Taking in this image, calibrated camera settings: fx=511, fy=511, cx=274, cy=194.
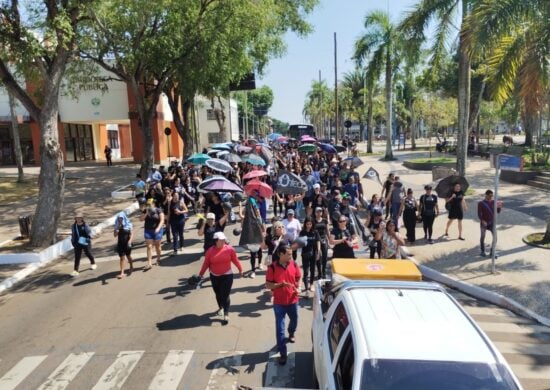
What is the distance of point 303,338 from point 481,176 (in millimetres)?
19737

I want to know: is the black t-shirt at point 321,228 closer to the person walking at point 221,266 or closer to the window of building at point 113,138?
the person walking at point 221,266

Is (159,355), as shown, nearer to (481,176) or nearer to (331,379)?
(331,379)

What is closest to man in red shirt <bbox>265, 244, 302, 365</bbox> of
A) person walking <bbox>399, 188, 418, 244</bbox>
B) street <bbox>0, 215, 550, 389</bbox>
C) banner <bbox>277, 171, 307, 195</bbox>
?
street <bbox>0, 215, 550, 389</bbox>

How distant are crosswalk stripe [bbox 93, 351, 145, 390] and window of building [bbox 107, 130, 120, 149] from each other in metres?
45.7

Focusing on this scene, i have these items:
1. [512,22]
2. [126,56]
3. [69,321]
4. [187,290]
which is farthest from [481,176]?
[69,321]

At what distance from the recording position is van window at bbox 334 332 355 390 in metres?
4.23

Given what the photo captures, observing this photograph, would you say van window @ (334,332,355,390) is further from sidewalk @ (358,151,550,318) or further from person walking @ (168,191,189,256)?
person walking @ (168,191,189,256)

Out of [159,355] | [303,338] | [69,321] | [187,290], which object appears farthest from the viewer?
[187,290]

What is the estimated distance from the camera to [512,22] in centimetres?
1257

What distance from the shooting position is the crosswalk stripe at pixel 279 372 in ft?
21.2

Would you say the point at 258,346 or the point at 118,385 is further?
the point at 258,346

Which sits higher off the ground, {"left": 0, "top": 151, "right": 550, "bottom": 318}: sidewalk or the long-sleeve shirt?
the long-sleeve shirt

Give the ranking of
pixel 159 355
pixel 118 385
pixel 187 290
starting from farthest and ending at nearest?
pixel 187 290
pixel 159 355
pixel 118 385

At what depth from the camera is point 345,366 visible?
4.38m
